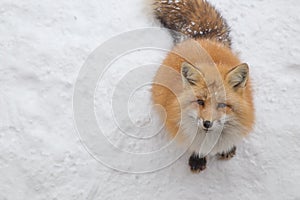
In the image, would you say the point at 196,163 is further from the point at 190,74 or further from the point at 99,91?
the point at 99,91

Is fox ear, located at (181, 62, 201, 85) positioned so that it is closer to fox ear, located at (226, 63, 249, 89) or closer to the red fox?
the red fox

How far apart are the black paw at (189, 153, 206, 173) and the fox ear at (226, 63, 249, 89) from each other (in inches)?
31.8

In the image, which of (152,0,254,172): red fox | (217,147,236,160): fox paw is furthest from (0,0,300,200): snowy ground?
(152,0,254,172): red fox

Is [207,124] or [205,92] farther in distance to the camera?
[205,92]

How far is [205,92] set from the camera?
3086 mm

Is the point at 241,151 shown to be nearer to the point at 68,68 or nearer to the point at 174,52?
the point at 174,52

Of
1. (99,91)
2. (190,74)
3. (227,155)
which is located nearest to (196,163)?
(227,155)

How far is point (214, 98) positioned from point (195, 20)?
121 centimetres

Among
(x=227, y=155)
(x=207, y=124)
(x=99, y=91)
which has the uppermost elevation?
(x=207, y=124)

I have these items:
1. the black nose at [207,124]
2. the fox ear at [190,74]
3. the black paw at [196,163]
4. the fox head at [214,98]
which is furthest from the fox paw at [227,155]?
the fox ear at [190,74]

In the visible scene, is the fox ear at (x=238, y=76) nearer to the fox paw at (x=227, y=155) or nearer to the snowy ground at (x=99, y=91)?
the fox paw at (x=227, y=155)

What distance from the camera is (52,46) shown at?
13.5 ft

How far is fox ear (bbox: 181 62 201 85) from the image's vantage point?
309 centimetres

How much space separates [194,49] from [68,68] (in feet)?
4.20
